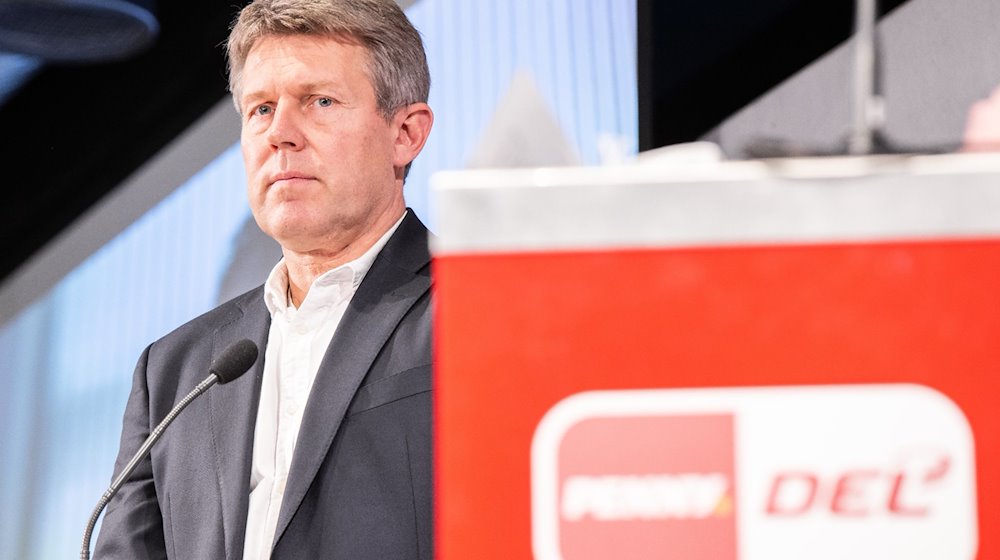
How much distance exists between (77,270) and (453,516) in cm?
256

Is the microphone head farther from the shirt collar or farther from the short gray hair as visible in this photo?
the short gray hair

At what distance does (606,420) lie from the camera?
1.90 feet

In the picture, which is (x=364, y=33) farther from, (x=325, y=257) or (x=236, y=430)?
(x=236, y=430)

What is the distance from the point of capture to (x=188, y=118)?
2855 millimetres

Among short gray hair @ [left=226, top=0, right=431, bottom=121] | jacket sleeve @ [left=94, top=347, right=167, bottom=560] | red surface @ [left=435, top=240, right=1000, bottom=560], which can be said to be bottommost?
jacket sleeve @ [left=94, top=347, right=167, bottom=560]

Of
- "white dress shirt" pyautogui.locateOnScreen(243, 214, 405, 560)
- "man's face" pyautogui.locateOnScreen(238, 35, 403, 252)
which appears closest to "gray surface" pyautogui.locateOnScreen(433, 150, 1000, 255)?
"white dress shirt" pyautogui.locateOnScreen(243, 214, 405, 560)

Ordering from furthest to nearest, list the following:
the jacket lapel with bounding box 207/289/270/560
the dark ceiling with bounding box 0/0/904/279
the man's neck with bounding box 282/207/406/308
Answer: the dark ceiling with bounding box 0/0/904/279
the man's neck with bounding box 282/207/406/308
the jacket lapel with bounding box 207/289/270/560

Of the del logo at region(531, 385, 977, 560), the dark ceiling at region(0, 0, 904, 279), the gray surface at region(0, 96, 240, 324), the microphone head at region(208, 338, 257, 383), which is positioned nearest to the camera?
the del logo at region(531, 385, 977, 560)

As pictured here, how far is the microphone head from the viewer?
1499 millimetres

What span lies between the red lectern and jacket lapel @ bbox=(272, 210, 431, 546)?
1021mm

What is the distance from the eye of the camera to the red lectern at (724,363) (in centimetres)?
57

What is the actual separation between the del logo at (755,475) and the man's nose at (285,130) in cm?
125

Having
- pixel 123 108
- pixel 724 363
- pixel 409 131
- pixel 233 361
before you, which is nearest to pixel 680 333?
pixel 724 363

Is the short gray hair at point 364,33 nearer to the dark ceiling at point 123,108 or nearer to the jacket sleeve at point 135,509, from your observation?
the jacket sleeve at point 135,509
